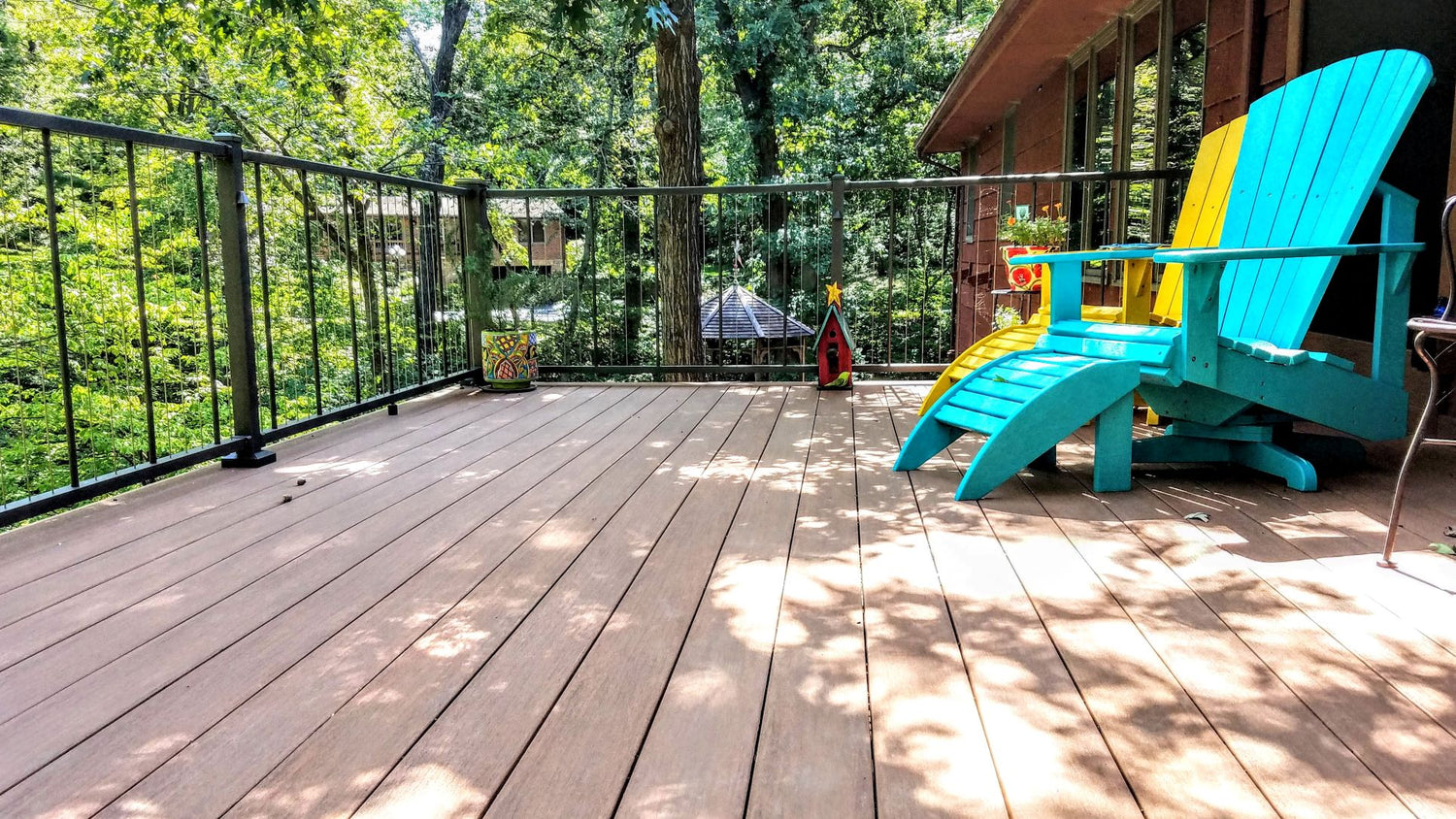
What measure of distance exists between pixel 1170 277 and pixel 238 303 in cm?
346

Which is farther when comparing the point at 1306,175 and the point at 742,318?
the point at 742,318

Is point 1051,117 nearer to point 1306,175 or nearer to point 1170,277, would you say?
point 1170,277

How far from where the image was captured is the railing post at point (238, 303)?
3137 mm

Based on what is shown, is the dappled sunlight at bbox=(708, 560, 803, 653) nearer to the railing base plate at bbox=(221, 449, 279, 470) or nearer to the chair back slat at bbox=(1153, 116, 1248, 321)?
the railing base plate at bbox=(221, 449, 279, 470)

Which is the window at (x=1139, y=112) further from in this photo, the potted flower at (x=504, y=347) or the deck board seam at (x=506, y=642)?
the deck board seam at (x=506, y=642)

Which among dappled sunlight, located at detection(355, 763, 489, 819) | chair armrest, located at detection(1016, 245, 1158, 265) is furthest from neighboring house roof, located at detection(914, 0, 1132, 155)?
dappled sunlight, located at detection(355, 763, 489, 819)

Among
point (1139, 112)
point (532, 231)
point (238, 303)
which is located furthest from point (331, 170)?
point (532, 231)

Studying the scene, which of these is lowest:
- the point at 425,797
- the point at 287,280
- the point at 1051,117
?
the point at 425,797

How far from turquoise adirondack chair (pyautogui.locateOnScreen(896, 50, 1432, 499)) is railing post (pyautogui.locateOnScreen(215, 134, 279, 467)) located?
7.16 feet

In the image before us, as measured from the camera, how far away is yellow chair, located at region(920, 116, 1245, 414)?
357 centimetres

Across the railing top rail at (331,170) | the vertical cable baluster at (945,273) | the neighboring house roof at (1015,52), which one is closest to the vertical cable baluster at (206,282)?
the railing top rail at (331,170)

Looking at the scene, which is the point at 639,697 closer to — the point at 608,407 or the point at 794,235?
the point at 608,407

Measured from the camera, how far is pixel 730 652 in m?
1.61

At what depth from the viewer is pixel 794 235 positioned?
47.4 feet
